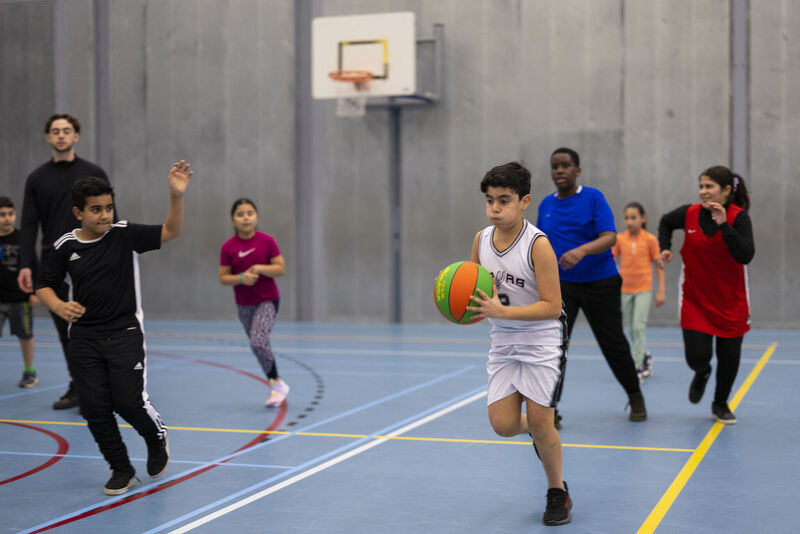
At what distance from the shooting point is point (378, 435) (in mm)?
6391

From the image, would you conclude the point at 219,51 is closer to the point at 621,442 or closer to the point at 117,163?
the point at 117,163

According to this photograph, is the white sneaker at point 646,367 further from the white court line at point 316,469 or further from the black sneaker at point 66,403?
the black sneaker at point 66,403

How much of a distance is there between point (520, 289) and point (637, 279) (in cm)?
545

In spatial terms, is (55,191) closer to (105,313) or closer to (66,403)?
(66,403)

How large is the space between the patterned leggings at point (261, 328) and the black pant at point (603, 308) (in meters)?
2.44

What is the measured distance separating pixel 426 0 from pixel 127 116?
6.00 metres

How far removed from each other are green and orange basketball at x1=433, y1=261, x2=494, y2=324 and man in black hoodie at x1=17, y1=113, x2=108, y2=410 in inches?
137

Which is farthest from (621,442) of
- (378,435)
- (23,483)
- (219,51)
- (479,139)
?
(219,51)

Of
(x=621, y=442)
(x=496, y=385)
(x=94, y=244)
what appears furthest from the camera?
(x=621, y=442)

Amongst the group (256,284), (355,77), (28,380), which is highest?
(355,77)

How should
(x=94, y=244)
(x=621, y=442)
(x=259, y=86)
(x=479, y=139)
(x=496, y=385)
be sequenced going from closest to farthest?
(x=496, y=385) → (x=94, y=244) → (x=621, y=442) → (x=479, y=139) → (x=259, y=86)

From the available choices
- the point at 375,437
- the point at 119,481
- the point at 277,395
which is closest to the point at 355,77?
the point at 277,395

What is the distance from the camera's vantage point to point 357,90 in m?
14.7

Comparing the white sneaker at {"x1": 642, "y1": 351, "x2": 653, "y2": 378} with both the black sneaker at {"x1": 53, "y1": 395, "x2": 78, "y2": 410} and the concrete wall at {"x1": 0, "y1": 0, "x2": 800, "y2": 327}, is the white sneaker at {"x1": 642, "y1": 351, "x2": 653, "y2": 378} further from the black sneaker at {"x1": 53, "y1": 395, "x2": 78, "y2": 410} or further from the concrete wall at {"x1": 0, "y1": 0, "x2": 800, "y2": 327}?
the concrete wall at {"x1": 0, "y1": 0, "x2": 800, "y2": 327}
